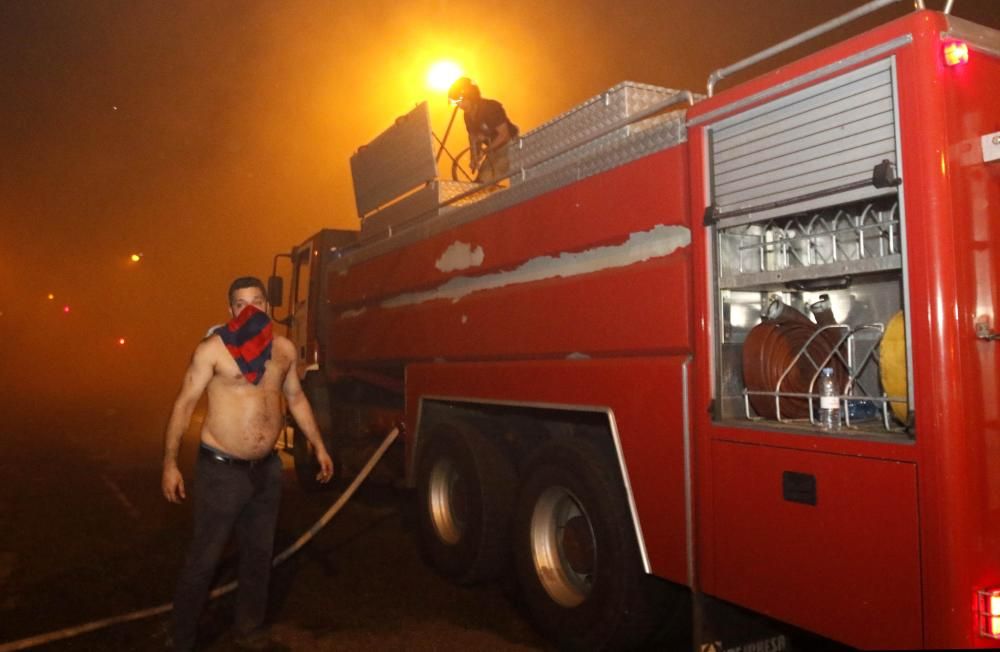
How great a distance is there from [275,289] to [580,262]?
5.63m

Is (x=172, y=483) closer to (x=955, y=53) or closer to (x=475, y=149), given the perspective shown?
(x=475, y=149)

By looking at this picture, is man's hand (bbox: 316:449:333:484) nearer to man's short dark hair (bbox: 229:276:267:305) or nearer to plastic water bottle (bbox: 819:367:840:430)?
man's short dark hair (bbox: 229:276:267:305)

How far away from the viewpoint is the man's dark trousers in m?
4.14

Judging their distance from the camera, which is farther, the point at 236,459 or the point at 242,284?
the point at 242,284

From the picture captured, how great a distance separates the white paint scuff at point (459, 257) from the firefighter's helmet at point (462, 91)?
80.2 inches

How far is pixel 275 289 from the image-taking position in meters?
8.85

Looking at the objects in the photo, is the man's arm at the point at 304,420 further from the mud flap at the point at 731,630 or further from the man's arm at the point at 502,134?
→ the man's arm at the point at 502,134

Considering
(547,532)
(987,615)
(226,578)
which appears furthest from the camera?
(226,578)

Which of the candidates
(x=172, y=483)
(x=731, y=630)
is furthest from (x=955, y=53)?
(x=172, y=483)

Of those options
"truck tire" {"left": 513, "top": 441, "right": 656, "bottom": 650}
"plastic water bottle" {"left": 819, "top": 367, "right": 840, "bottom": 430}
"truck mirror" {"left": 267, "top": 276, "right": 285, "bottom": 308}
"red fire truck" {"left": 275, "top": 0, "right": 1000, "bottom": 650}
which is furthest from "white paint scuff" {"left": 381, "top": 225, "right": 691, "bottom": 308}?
"truck mirror" {"left": 267, "top": 276, "right": 285, "bottom": 308}

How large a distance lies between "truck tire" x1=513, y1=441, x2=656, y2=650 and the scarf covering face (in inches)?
67.5

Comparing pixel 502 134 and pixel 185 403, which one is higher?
pixel 502 134

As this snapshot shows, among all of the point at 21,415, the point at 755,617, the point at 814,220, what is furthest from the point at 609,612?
the point at 21,415

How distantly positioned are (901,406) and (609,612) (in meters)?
1.82
